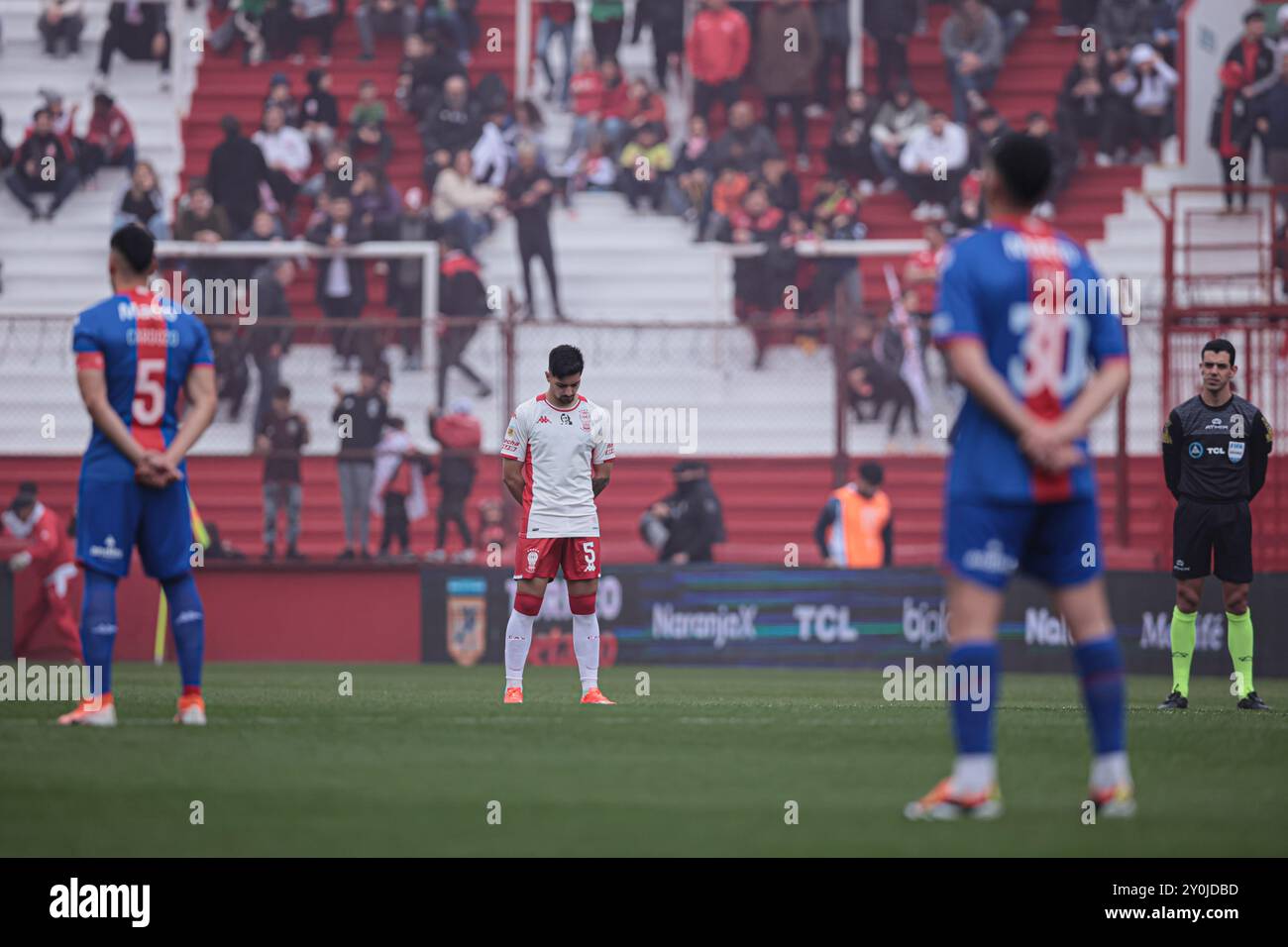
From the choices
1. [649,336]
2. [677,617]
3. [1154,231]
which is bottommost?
[677,617]

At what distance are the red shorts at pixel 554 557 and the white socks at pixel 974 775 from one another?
576 centimetres

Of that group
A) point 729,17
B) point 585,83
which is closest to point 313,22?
point 585,83

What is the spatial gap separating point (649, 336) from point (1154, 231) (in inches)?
325

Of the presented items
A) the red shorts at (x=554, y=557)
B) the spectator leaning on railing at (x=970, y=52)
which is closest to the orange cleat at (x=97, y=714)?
the red shorts at (x=554, y=557)

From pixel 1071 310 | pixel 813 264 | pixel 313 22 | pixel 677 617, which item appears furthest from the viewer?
pixel 313 22

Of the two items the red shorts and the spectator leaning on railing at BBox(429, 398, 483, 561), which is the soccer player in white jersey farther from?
the spectator leaning on railing at BBox(429, 398, 483, 561)

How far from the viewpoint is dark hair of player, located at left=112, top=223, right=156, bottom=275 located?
29.5ft

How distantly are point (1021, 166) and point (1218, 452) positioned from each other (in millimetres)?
7007

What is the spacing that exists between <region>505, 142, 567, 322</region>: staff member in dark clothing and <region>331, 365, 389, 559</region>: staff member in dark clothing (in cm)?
415

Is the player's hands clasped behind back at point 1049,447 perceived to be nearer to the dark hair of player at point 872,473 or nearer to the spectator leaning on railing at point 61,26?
the dark hair of player at point 872,473

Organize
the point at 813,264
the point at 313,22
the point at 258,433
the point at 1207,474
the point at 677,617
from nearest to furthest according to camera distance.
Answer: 1. the point at 1207,474
2. the point at 677,617
3. the point at 258,433
4. the point at 813,264
5. the point at 313,22

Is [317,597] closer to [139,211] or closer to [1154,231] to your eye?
[139,211]

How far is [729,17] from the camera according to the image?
27.8 meters

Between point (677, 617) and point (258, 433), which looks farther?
point (258, 433)
